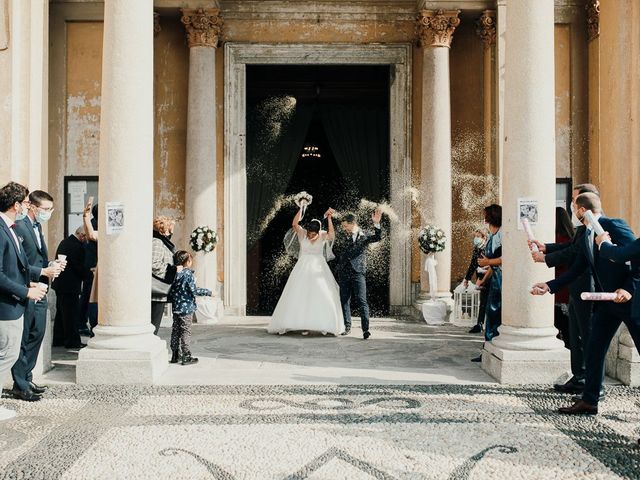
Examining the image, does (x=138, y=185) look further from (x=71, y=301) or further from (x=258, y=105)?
(x=258, y=105)

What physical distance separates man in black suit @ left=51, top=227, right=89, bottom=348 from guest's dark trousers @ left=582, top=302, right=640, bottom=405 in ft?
19.9

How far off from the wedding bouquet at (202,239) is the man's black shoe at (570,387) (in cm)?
642

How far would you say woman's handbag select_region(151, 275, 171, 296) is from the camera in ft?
24.3

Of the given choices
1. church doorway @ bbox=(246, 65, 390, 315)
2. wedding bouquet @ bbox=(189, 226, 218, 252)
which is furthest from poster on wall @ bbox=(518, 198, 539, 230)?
church doorway @ bbox=(246, 65, 390, 315)

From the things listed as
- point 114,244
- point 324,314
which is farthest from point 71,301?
point 324,314

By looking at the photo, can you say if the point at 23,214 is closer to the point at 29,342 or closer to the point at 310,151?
the point at 29,342

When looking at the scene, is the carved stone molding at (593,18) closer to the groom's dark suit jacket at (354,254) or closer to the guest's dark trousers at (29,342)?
the groom's dark suit jacket at (354,254)

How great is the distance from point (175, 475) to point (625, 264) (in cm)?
355

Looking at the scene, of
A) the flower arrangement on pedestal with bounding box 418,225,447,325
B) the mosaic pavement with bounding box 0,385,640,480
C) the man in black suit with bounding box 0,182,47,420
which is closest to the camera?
the mosaic pavement with bounding box 0,385,640,480

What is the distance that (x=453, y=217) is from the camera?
1209 cm

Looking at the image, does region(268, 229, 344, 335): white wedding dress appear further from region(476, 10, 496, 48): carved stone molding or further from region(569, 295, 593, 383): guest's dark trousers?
region(476, 10, 496, 48): carved stone molding

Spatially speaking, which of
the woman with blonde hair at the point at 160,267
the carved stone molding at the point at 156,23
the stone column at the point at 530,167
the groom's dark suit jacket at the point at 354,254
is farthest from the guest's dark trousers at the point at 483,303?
the carved stone molding at the point at 156,23

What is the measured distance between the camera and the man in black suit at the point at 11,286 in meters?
5.13

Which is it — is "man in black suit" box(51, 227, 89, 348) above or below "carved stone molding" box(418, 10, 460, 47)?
below
